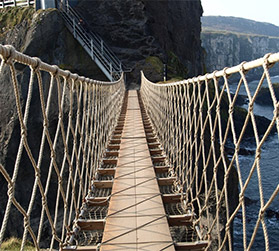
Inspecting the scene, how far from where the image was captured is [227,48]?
109 meters

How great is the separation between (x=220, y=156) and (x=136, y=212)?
84 cm

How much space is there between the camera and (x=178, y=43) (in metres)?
23.5

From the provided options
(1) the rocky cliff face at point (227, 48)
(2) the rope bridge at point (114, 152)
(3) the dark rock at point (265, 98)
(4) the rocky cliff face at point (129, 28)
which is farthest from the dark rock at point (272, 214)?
(1) the rocky cliff face at point (227, 48)

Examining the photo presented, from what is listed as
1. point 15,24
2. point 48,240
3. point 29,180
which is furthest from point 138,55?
point 48,240

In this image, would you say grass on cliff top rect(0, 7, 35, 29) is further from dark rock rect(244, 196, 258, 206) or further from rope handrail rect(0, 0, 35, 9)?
dark rock rect(244, 196, 258, 206)

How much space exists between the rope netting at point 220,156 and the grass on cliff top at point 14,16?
264 inches

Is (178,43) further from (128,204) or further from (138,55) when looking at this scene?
(128,204)

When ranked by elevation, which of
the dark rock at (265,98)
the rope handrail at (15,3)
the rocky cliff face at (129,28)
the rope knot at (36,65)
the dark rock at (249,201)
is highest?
the rope handrail at (15,3)

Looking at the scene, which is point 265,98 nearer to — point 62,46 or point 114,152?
point 62,46

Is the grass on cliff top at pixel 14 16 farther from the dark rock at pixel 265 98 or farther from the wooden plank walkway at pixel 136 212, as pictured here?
the dark rock at pixel 265 98

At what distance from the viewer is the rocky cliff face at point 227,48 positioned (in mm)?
102481

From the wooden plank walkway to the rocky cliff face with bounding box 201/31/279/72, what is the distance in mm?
93264

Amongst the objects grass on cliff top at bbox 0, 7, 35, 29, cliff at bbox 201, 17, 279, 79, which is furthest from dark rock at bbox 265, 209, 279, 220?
cliff at bbox 201, 17, 279, 79

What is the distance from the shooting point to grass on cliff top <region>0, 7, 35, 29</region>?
50.2ft
